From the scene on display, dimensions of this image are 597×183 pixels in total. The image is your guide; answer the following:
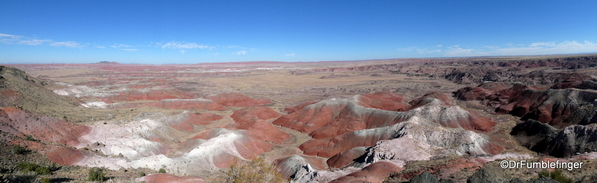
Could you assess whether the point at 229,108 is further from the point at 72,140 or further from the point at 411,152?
the point at 411,152

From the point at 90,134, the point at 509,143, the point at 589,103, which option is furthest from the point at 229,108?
the point at 589,103

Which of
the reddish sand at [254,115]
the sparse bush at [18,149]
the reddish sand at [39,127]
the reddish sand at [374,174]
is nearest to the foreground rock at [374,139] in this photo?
the reddish sand at [374,174]

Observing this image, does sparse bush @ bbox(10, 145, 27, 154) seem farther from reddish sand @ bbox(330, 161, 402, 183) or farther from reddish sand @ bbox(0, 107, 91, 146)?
reddish sand @ bbox(330, 161, 402, 183)

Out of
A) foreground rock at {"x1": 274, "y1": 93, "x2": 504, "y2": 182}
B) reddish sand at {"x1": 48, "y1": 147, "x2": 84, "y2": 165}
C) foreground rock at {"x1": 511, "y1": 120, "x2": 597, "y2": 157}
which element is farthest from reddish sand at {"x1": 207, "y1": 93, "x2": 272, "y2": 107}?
foreground rock at {"x1": 511, "y1": 120, "x2": 597, "y2": 157}

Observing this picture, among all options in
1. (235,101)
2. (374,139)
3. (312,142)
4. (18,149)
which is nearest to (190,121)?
(312,142)

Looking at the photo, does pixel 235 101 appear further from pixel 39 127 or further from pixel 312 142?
pixel 39 127

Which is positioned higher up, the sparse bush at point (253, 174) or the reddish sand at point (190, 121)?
the sparse bush at point (253, 174)

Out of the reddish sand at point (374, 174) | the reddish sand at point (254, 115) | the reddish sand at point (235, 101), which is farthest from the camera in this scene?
the reddish sand at point (235, 101)

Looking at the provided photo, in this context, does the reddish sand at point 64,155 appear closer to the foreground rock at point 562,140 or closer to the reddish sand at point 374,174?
the reddish sand at point 374,174

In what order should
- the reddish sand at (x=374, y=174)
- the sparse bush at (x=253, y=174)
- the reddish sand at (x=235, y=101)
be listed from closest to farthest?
the sparse bush at (x=253, y=174), the reddish sand at (x=374, y=174), the reddish sand at (x=235, y=101)

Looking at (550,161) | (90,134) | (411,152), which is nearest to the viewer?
(550,161)

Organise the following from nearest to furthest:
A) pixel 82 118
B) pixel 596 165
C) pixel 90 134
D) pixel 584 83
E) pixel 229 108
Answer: pixel 596 165, pixel 90 134, pixel 82 118, pixel 584 83, pixel 229 108
